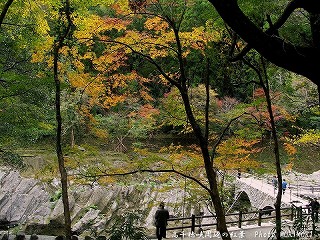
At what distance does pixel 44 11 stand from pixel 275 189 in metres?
16.1

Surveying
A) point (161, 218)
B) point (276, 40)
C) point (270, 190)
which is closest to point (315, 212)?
point (161, 218)

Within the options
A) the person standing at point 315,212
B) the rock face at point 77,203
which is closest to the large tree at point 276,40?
the person standing at point 315,212

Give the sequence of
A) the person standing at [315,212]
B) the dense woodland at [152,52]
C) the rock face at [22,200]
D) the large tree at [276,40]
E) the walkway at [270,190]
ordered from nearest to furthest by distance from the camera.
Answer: the large tree at [276,40] → the dense woodland at [152,52] → the person standing at [315,212] → the rock face at [22,200] → the walkway at [270,190]

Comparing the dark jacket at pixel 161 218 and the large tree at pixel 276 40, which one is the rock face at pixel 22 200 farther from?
the large tree at pixel 276 40

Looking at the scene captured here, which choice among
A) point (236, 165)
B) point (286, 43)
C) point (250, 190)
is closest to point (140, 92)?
point (250, 190)

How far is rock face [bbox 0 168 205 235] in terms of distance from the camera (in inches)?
526

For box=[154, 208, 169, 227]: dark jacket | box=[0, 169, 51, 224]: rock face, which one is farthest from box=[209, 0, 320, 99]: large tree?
box=[0, 169, 51, 224]: rock face

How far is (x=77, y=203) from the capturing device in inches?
626

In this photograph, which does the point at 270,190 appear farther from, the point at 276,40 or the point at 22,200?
the point at 276,40

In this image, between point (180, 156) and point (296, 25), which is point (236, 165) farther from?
A: point (296, 25)

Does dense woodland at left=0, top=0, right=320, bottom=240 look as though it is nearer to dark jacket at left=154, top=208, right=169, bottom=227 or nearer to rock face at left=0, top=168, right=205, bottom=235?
dark jacket at left=154, top=208, right=169, bottom=227

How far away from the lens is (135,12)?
678cm

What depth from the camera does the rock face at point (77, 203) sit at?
13367mm

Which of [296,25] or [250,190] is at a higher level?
[296,25]
